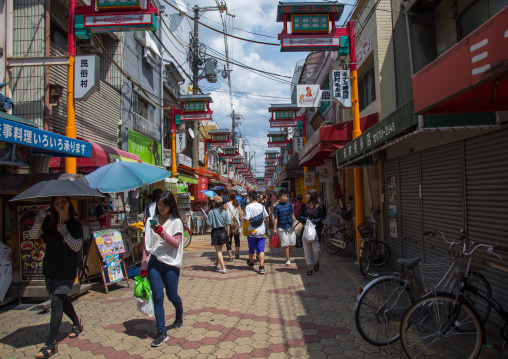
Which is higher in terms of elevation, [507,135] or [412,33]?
[412,33]

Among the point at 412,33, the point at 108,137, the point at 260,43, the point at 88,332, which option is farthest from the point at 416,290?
the point at 108,137

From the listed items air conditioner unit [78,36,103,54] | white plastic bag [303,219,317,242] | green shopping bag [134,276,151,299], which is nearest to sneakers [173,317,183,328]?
green shopping bag [134,276,151,299]

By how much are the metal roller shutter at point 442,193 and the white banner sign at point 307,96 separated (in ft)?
25.5

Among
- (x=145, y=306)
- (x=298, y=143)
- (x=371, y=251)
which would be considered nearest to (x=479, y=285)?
(x=371, y=251)

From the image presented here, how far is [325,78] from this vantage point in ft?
55.3

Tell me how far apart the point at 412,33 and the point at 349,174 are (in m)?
5.68

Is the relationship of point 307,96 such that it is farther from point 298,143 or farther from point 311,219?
point 298,143

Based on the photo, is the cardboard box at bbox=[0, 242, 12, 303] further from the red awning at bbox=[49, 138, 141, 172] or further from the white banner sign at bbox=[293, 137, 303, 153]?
the white banner sign at bbox=[293, 137, 303, 153]

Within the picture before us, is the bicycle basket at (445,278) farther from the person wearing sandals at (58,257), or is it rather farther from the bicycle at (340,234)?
the bicycle at (340,234)

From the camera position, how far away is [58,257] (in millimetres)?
4270

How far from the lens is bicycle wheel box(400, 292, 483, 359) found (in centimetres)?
344

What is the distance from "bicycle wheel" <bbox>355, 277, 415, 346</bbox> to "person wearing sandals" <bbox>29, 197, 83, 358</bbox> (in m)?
3.42

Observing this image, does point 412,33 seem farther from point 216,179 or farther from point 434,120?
point 216,179

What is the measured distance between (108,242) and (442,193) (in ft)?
20.6
